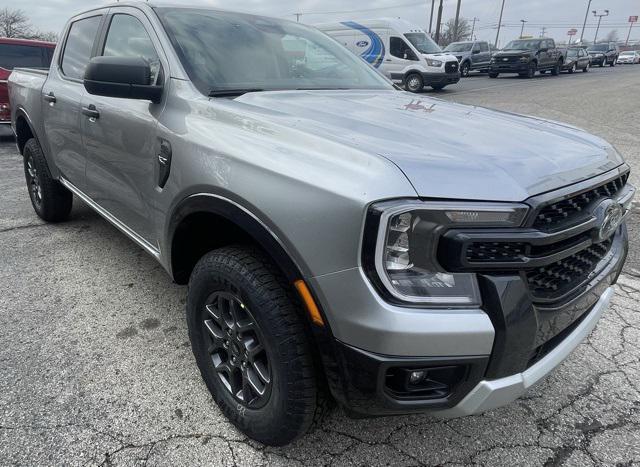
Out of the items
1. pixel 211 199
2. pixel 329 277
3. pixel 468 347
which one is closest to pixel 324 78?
pixel 211 199

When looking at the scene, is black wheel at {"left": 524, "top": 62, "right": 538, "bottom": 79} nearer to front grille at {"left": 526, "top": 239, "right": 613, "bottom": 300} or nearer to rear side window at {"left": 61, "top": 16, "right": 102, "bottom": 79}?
rear side window at {"left": 61, "top": 16, "right": 102, "bottom": 79}

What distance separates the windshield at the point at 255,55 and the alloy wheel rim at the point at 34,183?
2537 mm

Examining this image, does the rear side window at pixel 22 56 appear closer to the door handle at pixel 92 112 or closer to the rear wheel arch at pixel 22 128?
the rear wheel arch at pixel 22 128

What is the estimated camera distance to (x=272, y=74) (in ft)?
8.75

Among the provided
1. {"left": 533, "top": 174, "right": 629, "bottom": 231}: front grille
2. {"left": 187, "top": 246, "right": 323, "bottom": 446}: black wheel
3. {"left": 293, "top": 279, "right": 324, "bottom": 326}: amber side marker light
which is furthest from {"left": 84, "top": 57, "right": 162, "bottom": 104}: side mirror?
{"left": 533, "top": 174, "right": 629, "bottom": 231}: front grille

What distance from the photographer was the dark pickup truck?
23969 mm

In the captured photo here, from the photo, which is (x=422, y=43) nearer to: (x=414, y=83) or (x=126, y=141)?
(x=414, y=83)

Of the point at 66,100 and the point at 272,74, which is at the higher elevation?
the point at 272,74

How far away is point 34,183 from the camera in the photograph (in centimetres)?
456

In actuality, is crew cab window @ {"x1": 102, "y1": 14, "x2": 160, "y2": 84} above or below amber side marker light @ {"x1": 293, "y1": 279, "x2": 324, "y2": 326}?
above

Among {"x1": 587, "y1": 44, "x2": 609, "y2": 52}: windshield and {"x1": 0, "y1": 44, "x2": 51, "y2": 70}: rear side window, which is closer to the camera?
{"x1": 0, "y1": 44, "x2": 51, "y2": 70}: rear side window

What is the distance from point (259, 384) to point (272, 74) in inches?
65.2

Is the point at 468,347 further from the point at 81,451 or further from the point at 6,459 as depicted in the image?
the point at 6,459

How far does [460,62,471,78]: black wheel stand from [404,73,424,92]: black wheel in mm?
10385
